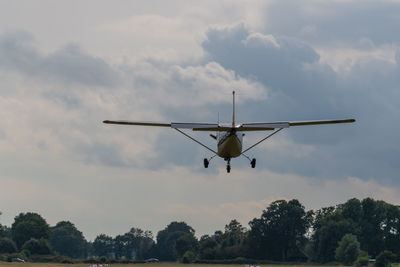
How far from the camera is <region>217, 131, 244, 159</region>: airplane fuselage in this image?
51.9 meters

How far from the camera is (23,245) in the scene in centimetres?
18812

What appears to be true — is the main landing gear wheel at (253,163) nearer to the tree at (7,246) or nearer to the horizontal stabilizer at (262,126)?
the horizontal stabilizer at (262,126)

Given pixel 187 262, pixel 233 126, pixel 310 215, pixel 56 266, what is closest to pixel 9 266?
pixel 56 266

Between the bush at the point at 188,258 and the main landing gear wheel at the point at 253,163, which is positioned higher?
the main landing gear wheel at the point at 253,163

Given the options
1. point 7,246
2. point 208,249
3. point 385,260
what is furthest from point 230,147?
point 7,246

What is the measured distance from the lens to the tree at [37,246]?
595 feet

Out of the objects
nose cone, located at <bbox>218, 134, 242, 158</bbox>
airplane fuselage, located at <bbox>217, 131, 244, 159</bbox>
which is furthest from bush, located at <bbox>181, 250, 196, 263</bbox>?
nose cone, located at <bbox>218, 134, 242, 158</bbox>

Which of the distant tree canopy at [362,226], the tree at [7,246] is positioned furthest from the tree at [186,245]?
the tree at [7,246]

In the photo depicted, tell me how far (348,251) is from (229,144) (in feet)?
348

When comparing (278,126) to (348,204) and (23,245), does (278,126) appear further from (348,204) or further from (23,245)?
(23,245)

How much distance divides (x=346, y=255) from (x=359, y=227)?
94.7 ft

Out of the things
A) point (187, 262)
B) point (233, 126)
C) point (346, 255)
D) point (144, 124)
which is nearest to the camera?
point (233, 126)

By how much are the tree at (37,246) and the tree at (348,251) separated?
252 ft

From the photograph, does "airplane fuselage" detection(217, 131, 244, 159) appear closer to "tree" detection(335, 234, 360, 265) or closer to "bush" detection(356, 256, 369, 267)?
"bush" detection(356, 256, 369, 267)
